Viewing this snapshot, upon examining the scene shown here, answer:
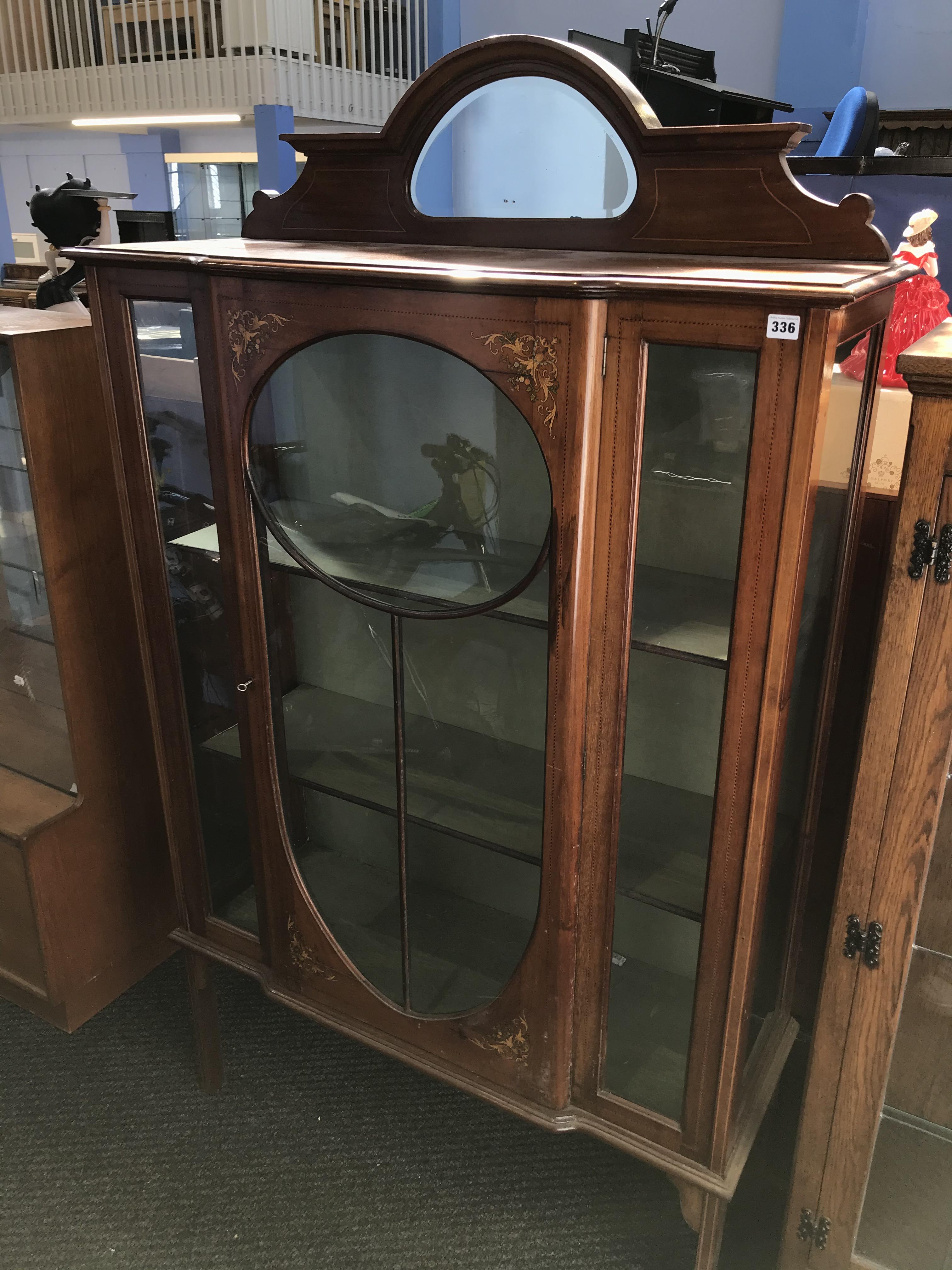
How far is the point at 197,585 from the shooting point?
1268 mm

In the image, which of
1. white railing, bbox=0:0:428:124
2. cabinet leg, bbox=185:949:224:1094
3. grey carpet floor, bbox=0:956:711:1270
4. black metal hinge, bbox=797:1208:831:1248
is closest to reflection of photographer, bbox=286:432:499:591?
cabinet leg, bbox=185:949:224:1094

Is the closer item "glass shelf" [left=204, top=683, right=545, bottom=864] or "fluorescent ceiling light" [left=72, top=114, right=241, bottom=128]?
"glass shelf" [left=204, top=683, right=545, bottom=864]

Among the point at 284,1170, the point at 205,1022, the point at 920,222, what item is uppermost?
the point at 920,222

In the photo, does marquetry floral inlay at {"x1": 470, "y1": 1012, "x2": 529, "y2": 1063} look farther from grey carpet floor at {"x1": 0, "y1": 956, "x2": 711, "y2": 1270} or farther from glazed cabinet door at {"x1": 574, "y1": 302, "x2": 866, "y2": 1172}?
grey carpet floor at {"x1": 0, "y1": 956, "x2": 711, "y2": 1270}

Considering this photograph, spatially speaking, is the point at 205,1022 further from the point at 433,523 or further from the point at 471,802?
Answer: the point at 433,523

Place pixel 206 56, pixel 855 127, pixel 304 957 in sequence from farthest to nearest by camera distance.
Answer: pixel 206 56
pixel 855 127
pixel 304 957

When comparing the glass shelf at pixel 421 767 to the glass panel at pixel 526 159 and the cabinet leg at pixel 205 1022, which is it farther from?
the glass panel at pixel 526 159

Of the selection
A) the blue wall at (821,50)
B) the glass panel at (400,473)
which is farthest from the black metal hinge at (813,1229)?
the blue wall at (821,50)

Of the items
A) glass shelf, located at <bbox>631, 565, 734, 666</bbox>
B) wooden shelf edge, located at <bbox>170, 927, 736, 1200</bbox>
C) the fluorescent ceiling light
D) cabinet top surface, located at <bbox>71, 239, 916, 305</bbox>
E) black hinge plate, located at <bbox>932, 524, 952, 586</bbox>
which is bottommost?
wooden shelf edge, located at <bbox>170, 927, 736, 1200</bbox>

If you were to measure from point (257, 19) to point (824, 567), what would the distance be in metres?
5.11

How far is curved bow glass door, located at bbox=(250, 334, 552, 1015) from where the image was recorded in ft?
3.30

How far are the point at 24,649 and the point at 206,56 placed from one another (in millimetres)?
4707

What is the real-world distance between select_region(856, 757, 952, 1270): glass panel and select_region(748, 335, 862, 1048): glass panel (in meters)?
0.17

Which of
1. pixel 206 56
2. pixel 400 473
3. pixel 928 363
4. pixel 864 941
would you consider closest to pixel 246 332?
pixel 400 473
